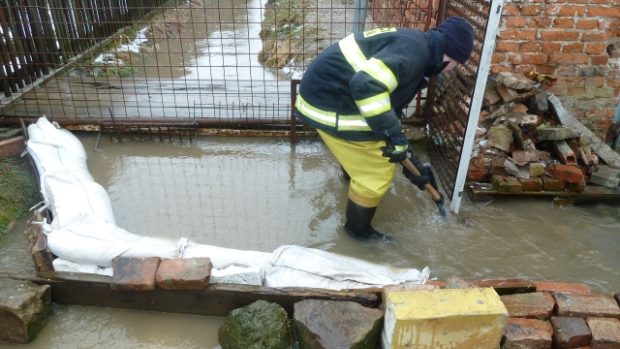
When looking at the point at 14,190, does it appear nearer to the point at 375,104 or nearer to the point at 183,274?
the point at 183,274

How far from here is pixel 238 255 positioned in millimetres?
2990

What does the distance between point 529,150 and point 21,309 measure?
12.6ft

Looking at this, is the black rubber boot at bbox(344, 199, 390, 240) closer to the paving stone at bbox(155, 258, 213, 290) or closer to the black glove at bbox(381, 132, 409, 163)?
the black glove at bbox(381, 132, 409, 163)

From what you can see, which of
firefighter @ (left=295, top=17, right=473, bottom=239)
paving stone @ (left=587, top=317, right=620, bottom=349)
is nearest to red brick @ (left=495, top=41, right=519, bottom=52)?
firefighter @ (left=295, top=17, right=473, bottom=239)

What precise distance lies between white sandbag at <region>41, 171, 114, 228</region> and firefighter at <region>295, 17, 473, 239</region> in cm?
160

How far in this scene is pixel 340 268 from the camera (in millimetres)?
2947

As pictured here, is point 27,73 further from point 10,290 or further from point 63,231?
point 10,290

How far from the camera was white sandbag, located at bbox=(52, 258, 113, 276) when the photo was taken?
9.28 ft

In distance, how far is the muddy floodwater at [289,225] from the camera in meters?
2.77

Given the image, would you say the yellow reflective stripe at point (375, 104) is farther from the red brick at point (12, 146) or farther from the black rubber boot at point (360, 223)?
the red brick at point (12, 146)

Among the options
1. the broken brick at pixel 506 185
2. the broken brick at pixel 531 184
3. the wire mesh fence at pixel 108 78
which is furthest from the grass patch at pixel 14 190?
the broken brick at pixel 531 184

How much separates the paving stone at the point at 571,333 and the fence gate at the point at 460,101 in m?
1.42

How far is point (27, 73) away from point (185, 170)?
2.60 meters

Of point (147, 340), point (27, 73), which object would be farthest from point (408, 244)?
point (27, 73)
